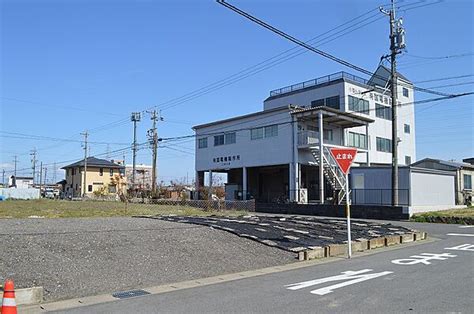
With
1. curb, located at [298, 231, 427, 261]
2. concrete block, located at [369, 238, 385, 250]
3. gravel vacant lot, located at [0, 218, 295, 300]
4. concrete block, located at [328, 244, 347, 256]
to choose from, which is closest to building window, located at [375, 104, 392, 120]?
curb, located at [298, 231, 427, 261]

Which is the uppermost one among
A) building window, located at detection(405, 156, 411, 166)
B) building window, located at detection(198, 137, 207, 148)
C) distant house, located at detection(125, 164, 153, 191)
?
building window, located at detection(198, 137, 207, 148)

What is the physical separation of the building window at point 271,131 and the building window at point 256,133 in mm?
783

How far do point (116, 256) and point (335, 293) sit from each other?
4.42 meters

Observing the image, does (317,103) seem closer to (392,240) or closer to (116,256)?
(392,240)

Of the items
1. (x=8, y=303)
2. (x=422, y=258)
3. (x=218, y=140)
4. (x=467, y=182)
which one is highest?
(x=218, y=140)

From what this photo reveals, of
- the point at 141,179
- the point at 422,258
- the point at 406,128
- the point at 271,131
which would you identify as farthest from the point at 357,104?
the point at 141,179

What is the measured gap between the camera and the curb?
11.2 meters

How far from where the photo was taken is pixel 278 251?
11289 millimetres

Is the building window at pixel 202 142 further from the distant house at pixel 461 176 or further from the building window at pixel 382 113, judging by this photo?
the distant house at pixel 461 176

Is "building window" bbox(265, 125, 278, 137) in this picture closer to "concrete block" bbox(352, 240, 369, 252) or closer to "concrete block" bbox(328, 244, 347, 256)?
"concrete block" bbox(352, 240, 369, 252)

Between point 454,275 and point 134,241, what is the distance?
6858mm

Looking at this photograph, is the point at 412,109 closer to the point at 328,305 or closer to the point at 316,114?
the point at 316,114

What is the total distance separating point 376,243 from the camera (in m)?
13.7

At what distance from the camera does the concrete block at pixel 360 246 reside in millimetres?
12656
